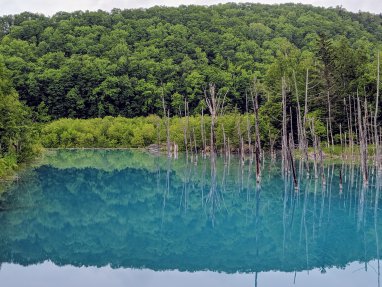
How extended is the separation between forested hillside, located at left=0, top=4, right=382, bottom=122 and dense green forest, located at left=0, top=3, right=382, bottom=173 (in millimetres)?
184

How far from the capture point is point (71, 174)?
3800cm

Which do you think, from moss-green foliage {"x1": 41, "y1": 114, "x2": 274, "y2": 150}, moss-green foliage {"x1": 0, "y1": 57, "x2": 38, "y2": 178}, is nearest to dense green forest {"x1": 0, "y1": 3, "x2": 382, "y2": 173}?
moss-green foliage {"x1": 41, "y1": 114, "x2": 274, "y2": 150}

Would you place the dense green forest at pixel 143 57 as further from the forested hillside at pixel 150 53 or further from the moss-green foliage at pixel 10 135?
the moss-green foliage at pixel 10 135

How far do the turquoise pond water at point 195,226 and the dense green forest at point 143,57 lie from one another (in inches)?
1607

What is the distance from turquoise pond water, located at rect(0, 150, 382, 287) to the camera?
1452cm

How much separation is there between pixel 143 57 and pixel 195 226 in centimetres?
7914

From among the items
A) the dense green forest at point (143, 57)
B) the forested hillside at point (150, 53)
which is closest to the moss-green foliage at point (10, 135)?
the dense green forest at point (143, 57)

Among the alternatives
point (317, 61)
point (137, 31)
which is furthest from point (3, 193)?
point (137, 31)

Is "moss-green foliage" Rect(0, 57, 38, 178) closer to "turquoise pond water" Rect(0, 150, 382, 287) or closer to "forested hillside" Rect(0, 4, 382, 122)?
"turquoise pond water" Rect(0, 150, 382, 287)

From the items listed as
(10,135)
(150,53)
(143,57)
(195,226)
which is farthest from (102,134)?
(195,226)

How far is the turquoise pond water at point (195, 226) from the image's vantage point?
1452 centimetres

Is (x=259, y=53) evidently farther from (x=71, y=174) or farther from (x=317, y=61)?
(x=71, y=174)

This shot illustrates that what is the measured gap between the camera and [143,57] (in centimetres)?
9625

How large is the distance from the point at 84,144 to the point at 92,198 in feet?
155
